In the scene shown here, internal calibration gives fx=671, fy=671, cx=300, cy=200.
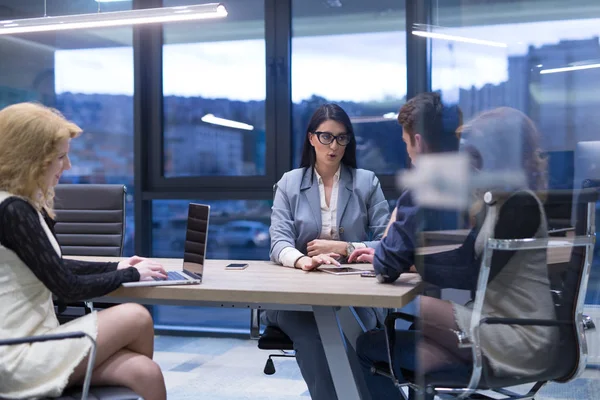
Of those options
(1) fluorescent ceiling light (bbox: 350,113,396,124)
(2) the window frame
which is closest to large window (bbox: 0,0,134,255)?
(2) the window frame

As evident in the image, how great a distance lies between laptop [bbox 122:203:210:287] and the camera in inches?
88.8

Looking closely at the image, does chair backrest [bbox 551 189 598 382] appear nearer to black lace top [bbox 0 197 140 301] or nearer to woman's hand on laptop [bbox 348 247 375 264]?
woman's hand on laptop [bbox 348 247 375 264]

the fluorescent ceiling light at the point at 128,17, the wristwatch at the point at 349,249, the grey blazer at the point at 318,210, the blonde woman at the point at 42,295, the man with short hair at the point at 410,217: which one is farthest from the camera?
the fluorescent ceiling light at the point at 128,17

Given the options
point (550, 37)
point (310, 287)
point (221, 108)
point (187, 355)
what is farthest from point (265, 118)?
point (550, 37)

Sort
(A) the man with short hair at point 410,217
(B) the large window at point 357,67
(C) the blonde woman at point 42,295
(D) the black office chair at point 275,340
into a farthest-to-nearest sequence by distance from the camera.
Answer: (B) the large window at point 357,67
(D) the black office chair at point 275,340
(C) the blonde woman at point 42,295
(A) the man with short hair at point 410,217

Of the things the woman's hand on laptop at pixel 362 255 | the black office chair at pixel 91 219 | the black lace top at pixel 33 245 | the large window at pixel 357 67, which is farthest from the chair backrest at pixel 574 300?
the large window at pixel 357 67

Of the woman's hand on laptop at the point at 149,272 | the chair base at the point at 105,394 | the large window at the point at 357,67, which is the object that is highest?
the large window at the point at 357,67

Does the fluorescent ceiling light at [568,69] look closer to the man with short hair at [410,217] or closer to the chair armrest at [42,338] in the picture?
the man with short hair at [410,217]

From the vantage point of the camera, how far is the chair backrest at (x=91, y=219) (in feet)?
11.3

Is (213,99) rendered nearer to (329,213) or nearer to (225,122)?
Answer: (225,122)

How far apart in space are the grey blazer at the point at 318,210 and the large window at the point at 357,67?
5.08ft

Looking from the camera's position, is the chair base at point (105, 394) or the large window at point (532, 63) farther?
the chair base at point (105, 394)

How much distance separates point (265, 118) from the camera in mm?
4762

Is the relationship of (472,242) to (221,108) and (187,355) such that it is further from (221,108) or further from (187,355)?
(221,108)
